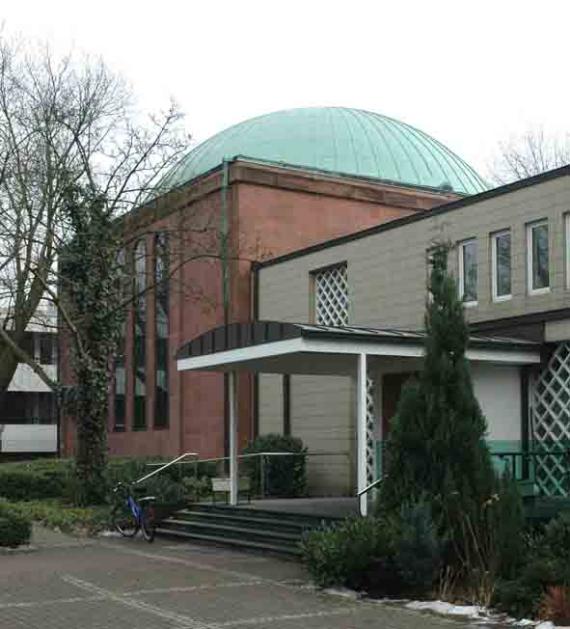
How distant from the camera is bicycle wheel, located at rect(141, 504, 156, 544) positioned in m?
17.2

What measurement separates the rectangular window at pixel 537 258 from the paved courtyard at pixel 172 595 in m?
6.43

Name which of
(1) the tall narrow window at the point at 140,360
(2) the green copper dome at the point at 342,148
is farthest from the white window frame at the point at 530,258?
(1) the tall narrow window at the point at 140,360

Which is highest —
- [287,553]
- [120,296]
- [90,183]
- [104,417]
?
[90,183]

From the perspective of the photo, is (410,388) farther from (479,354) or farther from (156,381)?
(156,381)

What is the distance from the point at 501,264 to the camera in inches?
709

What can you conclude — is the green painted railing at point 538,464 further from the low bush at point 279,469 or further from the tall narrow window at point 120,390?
the tall narrow window at point 120,390

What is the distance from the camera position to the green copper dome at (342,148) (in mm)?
31047

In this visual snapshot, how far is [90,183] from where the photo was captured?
22891mm

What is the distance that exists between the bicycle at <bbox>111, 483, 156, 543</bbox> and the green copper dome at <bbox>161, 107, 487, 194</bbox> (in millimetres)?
13114

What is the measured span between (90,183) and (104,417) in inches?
208

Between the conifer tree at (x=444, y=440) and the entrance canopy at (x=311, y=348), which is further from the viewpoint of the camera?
the entrance canopy at (x=311, y=348)

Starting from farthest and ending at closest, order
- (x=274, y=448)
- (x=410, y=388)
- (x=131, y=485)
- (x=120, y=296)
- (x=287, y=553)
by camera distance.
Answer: (x=120, y=296), (x=274, y=448), (x=131, y=485), (x=287, y=553), (x=410, y=388)

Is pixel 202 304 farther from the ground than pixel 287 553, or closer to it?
farther from the ground

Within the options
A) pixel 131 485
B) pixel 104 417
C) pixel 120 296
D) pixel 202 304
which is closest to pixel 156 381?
pixel 202 304
